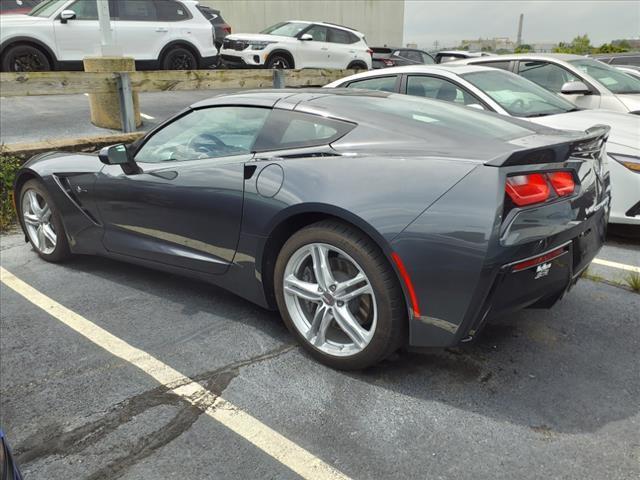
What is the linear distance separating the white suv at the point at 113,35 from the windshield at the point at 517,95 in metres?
7.20

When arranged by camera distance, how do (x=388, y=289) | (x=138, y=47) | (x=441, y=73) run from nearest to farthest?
(x=388, y=289), (x=441, y=73), (x=138, y=47)

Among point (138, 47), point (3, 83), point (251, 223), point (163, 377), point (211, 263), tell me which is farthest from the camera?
point (138, 47)

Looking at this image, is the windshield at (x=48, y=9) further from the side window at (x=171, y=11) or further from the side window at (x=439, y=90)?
the side window at (x=439, y=90)

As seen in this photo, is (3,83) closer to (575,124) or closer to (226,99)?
(226,99)

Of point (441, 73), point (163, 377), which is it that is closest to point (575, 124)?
point (441, 73)

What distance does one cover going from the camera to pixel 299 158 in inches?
113

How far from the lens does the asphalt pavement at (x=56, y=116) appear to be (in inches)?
306

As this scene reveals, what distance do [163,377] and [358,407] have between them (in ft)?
3.20

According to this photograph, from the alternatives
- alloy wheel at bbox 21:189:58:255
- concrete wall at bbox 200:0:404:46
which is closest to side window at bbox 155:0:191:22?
alloy wheel at bbox 21:189:58:255

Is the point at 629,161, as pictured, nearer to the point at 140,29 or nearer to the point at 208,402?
the point at 208,402

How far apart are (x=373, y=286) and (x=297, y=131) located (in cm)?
97

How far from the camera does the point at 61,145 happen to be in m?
6.06

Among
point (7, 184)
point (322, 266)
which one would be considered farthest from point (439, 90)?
point (7, 184)

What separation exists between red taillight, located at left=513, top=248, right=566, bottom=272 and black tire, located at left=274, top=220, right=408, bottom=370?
1.68 ft
